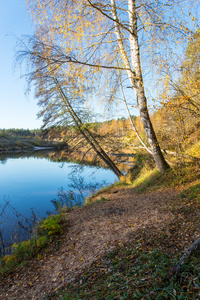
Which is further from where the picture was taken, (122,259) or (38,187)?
(38,187)

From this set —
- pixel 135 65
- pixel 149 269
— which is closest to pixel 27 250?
pixel 149 269

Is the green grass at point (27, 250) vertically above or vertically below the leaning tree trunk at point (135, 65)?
below

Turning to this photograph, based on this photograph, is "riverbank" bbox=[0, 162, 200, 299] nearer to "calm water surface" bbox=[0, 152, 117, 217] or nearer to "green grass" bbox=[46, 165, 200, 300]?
"green grass" bbox=[46, 165, 200, 300]

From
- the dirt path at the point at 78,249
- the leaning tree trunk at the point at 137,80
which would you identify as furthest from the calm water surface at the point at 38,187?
the leaning tree trunk at the point at 137,80

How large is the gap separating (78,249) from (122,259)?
1.43 meters

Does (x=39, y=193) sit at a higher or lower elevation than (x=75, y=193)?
higher

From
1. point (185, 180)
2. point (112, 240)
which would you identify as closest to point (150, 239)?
point (112, 240)

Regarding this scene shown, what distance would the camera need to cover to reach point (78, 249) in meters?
3.72

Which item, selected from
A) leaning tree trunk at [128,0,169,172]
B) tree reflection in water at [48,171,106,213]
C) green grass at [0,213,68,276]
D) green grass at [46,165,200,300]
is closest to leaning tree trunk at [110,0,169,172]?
leaning tree trunk at [128,0,169,172]

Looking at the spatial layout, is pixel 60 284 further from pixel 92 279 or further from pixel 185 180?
pixel 185 180

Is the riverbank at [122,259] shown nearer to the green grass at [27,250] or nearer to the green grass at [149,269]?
the green grass at [149,269]

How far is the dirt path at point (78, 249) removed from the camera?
2980mm

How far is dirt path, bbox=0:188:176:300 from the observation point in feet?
9.78

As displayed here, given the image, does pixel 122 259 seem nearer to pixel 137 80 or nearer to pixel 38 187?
pixel 137 80
